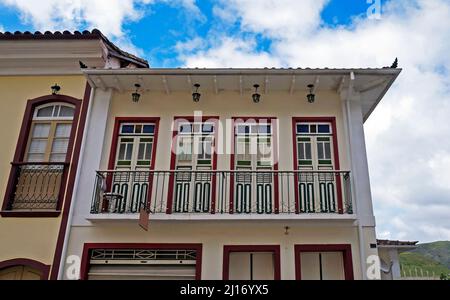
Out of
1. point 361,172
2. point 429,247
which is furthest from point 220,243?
point 429,247

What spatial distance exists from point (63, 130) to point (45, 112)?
74 cm

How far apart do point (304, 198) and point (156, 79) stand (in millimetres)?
4352

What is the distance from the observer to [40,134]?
941 centimetres

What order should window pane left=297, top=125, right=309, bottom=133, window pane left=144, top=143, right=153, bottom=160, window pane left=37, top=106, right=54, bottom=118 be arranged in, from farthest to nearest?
window pane left=37, top=106, right=54, bottom=118, window pane left=297, top=125, right=309, bottom=133, window pane left=144, top=143, right=153, bottom=160

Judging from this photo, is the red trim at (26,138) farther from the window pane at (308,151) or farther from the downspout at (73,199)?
the window pane at (308,151)

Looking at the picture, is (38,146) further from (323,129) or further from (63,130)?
(323,129)

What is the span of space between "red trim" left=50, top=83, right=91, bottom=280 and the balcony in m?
0.20

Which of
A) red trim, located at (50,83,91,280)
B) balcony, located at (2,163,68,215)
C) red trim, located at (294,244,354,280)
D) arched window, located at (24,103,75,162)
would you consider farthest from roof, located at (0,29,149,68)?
red trim, located at (294,244,354,280)

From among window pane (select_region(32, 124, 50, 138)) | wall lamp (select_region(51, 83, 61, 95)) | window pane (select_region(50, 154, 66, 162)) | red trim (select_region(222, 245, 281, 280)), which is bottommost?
red trim (select_region(222, 245, 281, 280))

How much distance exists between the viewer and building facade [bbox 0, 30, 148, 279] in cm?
822

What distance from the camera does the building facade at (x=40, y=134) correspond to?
8219mm

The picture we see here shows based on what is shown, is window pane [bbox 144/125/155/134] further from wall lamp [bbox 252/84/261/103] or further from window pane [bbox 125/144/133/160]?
wall lamp [bbox 252/84/261/103]

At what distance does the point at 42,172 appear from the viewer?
8906 millimetres
